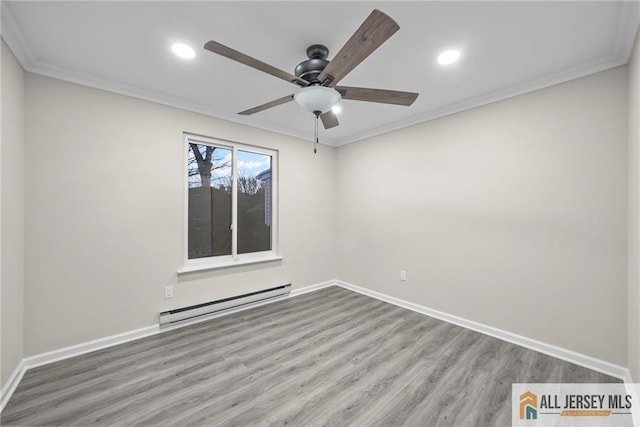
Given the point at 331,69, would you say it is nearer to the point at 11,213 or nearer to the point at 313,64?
the point at 313,64

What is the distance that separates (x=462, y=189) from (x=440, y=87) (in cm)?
113

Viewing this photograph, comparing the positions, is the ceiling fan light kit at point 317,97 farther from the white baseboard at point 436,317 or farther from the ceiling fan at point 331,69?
the white baseboard at point 436,317

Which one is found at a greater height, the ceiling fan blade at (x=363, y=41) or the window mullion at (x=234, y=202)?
the ceiling fan blade at (x=363, y=41)

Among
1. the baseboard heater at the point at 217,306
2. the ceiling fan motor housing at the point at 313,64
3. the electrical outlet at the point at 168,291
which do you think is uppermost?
the ceiling fan motor housing at the point at 313,64

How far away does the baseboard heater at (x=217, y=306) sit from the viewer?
279 cm

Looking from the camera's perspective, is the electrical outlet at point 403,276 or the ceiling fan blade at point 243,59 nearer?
the ceiling fan blade at point 243,59

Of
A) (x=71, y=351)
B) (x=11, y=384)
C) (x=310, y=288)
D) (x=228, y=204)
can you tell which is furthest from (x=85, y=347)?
(x=310, y=288)

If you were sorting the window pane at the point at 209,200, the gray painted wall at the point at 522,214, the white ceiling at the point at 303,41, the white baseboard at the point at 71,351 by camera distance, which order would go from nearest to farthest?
1. the white ceiling at the point at 303,41
2. the white baseboard at the point at 71,351
3. the gray painted wall at the point at 522,214
4. the window pane at the point at 209,200

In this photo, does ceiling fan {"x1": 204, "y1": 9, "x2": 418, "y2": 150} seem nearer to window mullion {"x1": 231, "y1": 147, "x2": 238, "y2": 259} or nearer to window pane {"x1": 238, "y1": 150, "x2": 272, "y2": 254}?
window mullion {"x1": 231, "y1": 147, "x2": 238, "y2": 259}

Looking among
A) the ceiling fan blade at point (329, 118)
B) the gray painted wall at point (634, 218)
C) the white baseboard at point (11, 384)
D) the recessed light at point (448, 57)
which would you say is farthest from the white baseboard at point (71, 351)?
the gray painted wall at point (634, 218)

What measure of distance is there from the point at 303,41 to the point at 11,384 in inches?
127

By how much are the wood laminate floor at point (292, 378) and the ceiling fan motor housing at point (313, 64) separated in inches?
89.0

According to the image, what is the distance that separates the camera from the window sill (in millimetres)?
2961

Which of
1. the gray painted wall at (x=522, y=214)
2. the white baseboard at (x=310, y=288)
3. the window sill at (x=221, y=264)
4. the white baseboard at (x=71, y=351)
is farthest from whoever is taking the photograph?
the white baseboard at (x=310, y=288)
